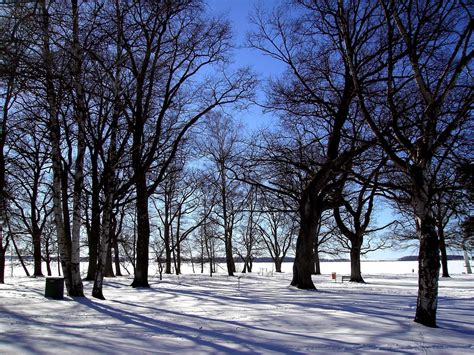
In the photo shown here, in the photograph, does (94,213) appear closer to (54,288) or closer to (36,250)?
(54,288)

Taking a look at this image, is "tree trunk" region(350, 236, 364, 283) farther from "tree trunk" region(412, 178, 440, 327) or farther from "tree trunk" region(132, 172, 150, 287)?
"tree trunk" region(412, 178, 440, 327)

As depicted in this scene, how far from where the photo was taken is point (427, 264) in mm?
8398

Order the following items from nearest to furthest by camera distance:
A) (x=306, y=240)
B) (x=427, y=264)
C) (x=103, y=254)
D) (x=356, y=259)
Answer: (x=427, y=264), (x=103, y=254), (x=306, y=240), (x=356, y=259)

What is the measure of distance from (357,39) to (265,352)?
11.8 m

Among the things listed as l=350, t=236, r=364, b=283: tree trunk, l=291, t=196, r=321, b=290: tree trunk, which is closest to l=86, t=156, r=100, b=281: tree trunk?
l=291, t=196, r=321, b=290: tree trunk

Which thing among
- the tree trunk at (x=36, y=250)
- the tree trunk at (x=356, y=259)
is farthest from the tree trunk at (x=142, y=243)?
the tree trunk at (x=356, y=259)

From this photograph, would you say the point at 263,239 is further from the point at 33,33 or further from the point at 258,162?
the point at 33,33

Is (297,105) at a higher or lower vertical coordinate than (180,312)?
higher

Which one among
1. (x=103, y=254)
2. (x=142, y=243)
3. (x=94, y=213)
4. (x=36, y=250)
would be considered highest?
(x=94, y=213)

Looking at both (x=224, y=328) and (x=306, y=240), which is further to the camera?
(x=306, y=240)

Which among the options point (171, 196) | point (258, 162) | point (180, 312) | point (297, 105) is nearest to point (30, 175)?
point (171, 196)

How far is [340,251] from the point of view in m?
49.2

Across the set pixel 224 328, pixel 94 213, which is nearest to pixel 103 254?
pixel 94 213

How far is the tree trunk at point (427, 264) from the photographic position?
8401mm
